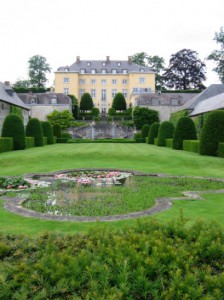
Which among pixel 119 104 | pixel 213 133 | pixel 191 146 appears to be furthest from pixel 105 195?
pixel 119 104

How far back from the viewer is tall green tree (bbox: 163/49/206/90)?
69.5m

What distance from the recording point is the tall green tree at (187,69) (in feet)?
228

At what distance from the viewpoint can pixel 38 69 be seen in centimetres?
7575

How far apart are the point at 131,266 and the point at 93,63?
2761 inches

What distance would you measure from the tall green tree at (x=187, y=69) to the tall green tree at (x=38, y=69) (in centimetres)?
3001

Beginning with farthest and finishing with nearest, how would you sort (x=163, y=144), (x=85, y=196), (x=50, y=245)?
(x=163, y=144) → (x=85, y=196) → (x=50, y=245)

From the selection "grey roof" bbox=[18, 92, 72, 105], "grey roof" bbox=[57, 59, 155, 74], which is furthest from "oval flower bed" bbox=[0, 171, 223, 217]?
"grey roof" bbox=[57, 59, 155, 74]

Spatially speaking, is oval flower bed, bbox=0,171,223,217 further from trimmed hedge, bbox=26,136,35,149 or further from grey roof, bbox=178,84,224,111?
grey roof, bbox=178,84,224,111

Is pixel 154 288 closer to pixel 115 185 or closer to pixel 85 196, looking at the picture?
pixel 85 196

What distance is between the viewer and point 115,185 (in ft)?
32.3

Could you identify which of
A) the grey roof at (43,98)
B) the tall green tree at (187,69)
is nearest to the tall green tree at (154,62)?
the tall green tree at (187,69)

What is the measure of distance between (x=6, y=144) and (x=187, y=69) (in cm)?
5589

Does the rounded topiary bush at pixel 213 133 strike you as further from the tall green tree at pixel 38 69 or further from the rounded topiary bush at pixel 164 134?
the tall green tree at pixel 38 69

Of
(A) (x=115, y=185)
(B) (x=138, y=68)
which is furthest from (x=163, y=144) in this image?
(B) (x=138, y=68)
